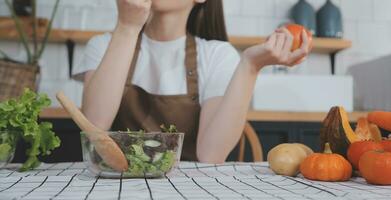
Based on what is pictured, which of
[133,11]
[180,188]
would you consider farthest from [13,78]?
[180,188]

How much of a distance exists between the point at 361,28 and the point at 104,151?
2.25 meters

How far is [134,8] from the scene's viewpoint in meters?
0.98

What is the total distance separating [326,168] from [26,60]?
6.45 ft

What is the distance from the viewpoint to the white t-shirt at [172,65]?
4.47 ft

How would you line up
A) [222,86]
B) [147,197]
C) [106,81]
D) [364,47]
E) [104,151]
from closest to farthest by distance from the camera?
[147,197] < [104,151] < [106,81] < [222,86] < [364,47]

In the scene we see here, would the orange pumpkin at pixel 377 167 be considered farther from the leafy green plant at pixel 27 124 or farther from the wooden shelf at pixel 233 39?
the wooden shelf at pixel 233 39

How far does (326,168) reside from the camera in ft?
2.29

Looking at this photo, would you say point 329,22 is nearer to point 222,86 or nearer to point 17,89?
point 222,86

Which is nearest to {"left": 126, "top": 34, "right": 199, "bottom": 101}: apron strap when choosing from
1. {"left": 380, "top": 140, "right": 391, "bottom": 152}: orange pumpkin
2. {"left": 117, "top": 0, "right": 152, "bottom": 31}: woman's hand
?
{"left": 117, "top": 0, "right": 152, "bottom": 31}: woman's hand

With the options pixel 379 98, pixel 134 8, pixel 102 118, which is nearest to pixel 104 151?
pixel 134 8

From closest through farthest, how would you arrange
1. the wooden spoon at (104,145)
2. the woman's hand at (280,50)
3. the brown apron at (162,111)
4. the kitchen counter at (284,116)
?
the wooden spoon at (104,145)
the woman's hand at (280,50)
the brown apron at (162,111)
the kitchen counter at (284,116)

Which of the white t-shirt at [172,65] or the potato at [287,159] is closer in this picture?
the potato at [287,159]

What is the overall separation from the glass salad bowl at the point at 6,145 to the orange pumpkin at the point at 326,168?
0.46m

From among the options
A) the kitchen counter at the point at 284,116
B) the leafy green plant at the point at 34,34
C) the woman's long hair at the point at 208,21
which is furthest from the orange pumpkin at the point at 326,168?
the leafy green plant at the point at 34,34
